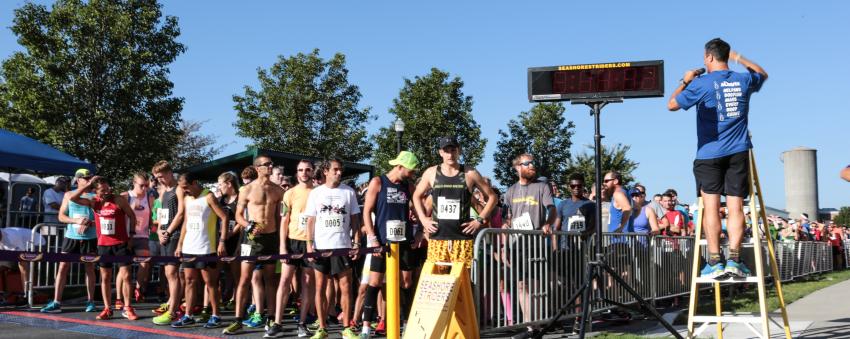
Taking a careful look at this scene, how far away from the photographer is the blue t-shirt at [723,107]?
518cm

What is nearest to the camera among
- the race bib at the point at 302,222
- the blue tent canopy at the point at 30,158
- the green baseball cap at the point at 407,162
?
the green baseball cap at the point at 407,162

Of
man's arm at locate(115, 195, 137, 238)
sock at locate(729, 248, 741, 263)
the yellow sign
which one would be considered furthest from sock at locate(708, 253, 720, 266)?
man's arm at locate(115, 195, 137, 238)

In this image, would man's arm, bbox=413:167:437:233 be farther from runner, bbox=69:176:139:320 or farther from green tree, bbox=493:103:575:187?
green tree, bbox=493:103:575:187

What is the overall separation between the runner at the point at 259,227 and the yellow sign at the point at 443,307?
2756 millimetres

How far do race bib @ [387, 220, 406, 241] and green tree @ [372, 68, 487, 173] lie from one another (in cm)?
3248

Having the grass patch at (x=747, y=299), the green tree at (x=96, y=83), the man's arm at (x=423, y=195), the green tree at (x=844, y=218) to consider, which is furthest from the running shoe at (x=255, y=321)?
the green tree at (x=844, y=218)

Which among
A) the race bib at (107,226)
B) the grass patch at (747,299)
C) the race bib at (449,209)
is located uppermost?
the race bib at (449,209)

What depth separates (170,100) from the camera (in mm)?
27156

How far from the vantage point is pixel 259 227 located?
317 inches

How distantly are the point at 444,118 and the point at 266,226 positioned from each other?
3250 centimetres

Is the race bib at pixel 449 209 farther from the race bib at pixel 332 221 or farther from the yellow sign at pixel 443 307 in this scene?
the race bib at pixel 332 221

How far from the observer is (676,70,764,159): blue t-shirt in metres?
5.18

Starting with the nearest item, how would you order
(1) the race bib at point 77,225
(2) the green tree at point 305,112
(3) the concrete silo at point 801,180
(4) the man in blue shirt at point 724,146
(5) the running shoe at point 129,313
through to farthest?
1. (4) the man in blue shirt at point 724,146
2. (5) the running shoe at point 129,313
3. (1) the race bib at point 77,225
4. (2) the green tree at point 305,112
5. (3) the concrete silo at point 801,180

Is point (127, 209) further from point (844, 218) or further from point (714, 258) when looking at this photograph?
point (844, 218)
